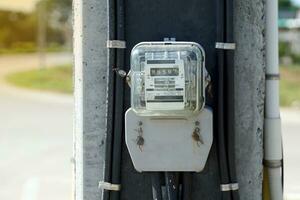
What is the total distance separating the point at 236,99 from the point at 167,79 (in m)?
0.42

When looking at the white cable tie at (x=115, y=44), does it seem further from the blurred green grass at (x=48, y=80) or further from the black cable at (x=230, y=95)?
the blurred green grass at (x=48, y=80)

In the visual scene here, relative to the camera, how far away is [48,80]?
23469mm

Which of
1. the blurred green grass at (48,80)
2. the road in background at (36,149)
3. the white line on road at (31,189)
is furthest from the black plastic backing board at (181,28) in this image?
the blurred green grass at (48,80)

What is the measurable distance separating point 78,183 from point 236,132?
2.36ft

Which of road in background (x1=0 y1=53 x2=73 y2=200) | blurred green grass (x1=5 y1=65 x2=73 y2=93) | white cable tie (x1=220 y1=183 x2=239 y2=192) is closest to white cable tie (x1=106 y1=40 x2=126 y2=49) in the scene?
white cable tie (x1=220 y1=183 x2=239 y2=192)

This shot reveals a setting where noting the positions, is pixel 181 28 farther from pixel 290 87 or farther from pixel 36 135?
pixel 290 87

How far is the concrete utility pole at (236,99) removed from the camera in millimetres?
2613

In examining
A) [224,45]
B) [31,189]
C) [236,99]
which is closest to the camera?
[224,45]

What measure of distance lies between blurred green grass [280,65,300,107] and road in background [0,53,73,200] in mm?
5378

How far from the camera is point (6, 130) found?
38.4 ft

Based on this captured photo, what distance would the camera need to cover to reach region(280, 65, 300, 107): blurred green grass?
52.0 feet

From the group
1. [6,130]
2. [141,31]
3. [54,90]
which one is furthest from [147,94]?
[54,90]

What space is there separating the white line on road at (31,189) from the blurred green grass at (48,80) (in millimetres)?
12171

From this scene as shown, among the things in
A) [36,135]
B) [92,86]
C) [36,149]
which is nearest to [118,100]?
[92,86]
